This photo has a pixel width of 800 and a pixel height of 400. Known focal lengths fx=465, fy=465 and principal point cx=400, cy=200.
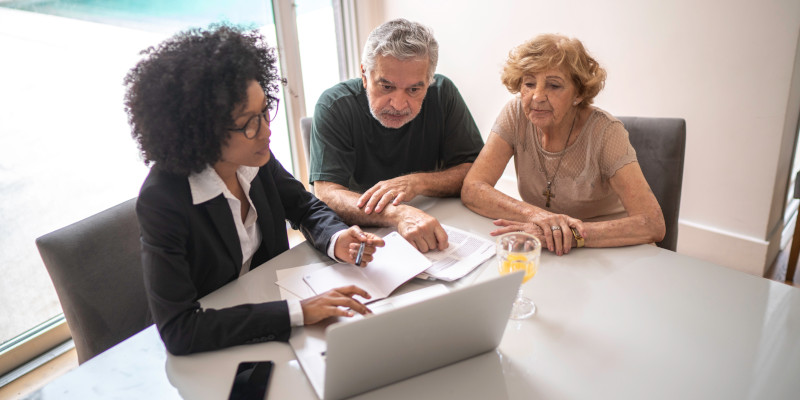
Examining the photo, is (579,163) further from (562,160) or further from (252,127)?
(252,127)

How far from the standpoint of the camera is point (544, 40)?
150 cm

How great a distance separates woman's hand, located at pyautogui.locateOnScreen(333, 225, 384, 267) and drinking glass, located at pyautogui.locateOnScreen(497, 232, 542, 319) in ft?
1.11

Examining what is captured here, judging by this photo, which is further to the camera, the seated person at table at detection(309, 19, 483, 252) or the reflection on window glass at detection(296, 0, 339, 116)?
the reflection on window glass at detection(296, 0, 339, 116)

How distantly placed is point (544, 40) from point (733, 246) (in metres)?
1.76

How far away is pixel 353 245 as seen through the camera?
3.94ft

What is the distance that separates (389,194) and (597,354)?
81 cm

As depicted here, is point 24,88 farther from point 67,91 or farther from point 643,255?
point 643,255

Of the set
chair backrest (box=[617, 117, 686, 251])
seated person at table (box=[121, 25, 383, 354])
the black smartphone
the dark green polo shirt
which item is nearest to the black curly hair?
seated person at table (box=[121, 25, 383, 354])

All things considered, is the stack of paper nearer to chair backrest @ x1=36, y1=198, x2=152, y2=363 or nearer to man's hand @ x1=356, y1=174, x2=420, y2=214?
man's hand @ x1=356, y1=174, x2=420, y2=214

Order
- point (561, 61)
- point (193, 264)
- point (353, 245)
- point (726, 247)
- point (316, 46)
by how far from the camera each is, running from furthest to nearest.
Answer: point (316, 46)
point (726, 247)
point (561, 61)
point (353, 245)
point (193, 264)

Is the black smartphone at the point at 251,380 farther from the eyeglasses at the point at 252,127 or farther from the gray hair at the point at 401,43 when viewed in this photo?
the gray hair at the point at 401,43

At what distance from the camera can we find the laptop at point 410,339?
0.68 m

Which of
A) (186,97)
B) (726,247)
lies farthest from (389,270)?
(726,247)

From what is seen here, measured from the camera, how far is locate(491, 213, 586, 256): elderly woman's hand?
1.24m
